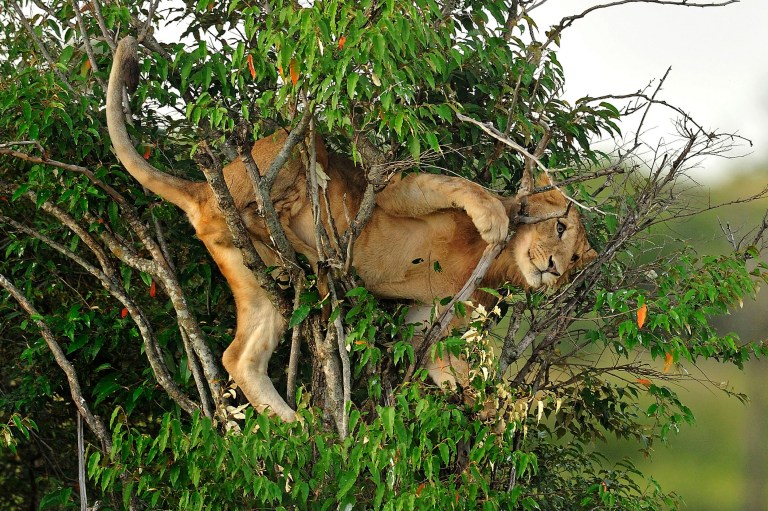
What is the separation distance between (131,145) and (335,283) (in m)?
1.19

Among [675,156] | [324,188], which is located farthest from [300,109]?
[675,156]

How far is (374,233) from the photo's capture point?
5.26 m

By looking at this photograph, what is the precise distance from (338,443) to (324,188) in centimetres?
111

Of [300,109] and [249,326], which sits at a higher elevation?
[300,109]

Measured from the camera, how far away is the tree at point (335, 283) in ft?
13.3

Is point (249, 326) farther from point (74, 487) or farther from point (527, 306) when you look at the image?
point (74, 487)

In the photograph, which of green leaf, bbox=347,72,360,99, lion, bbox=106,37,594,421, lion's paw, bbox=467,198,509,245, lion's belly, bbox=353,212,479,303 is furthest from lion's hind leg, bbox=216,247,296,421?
green leaf, bbox=347,72,360,99

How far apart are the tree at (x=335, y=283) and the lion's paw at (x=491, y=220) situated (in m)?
0.32

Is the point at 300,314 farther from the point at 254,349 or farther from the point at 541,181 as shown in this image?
the point at 541,181

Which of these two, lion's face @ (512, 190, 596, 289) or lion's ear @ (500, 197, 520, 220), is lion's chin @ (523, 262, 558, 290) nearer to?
lion's face @ (512, 190, 596, 289)

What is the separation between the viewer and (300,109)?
178 inches

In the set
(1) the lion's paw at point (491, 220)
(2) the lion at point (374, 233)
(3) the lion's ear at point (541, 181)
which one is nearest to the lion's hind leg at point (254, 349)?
(2) the lion at point (374, 233)

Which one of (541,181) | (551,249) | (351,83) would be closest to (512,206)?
(551,249)

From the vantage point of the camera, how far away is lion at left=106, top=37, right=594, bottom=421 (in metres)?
4.93
